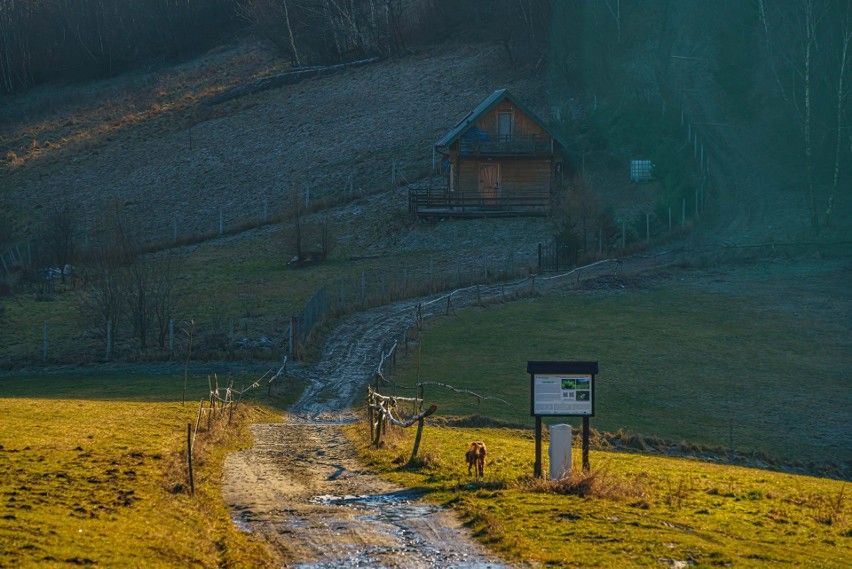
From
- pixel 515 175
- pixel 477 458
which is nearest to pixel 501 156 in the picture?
pixel 515 175

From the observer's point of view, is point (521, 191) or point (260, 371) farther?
point (521, 191)

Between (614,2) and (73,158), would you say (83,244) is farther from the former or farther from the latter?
(614,2)

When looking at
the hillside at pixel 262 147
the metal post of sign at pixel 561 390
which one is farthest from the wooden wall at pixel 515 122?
the metal post of sign at pixel 561 390

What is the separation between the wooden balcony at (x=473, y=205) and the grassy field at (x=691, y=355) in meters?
19.2

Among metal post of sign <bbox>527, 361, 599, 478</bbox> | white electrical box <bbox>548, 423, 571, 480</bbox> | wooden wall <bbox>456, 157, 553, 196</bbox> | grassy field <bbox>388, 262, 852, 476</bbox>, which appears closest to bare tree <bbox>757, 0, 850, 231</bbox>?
wooden wall <bbox>456, 157, 553, 196</bbox>

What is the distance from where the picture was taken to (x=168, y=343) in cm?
5109

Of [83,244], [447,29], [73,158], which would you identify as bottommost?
[83,244]

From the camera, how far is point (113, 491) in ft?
61.5

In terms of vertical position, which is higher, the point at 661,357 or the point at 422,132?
the point at 422,132

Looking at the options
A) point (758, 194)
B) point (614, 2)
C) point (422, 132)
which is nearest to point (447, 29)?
point (614, 2)

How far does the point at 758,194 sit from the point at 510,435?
5330 centimetres

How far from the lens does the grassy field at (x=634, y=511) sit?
16.0m

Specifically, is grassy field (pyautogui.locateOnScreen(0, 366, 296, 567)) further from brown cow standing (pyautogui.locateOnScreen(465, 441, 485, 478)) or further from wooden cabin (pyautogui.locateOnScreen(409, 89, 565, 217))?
wooden cabin (pyautogui.locateOnScreen(409, 89, 565, 217))

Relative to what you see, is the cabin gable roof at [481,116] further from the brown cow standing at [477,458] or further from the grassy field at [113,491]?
the brown cow standing at [477,458]
